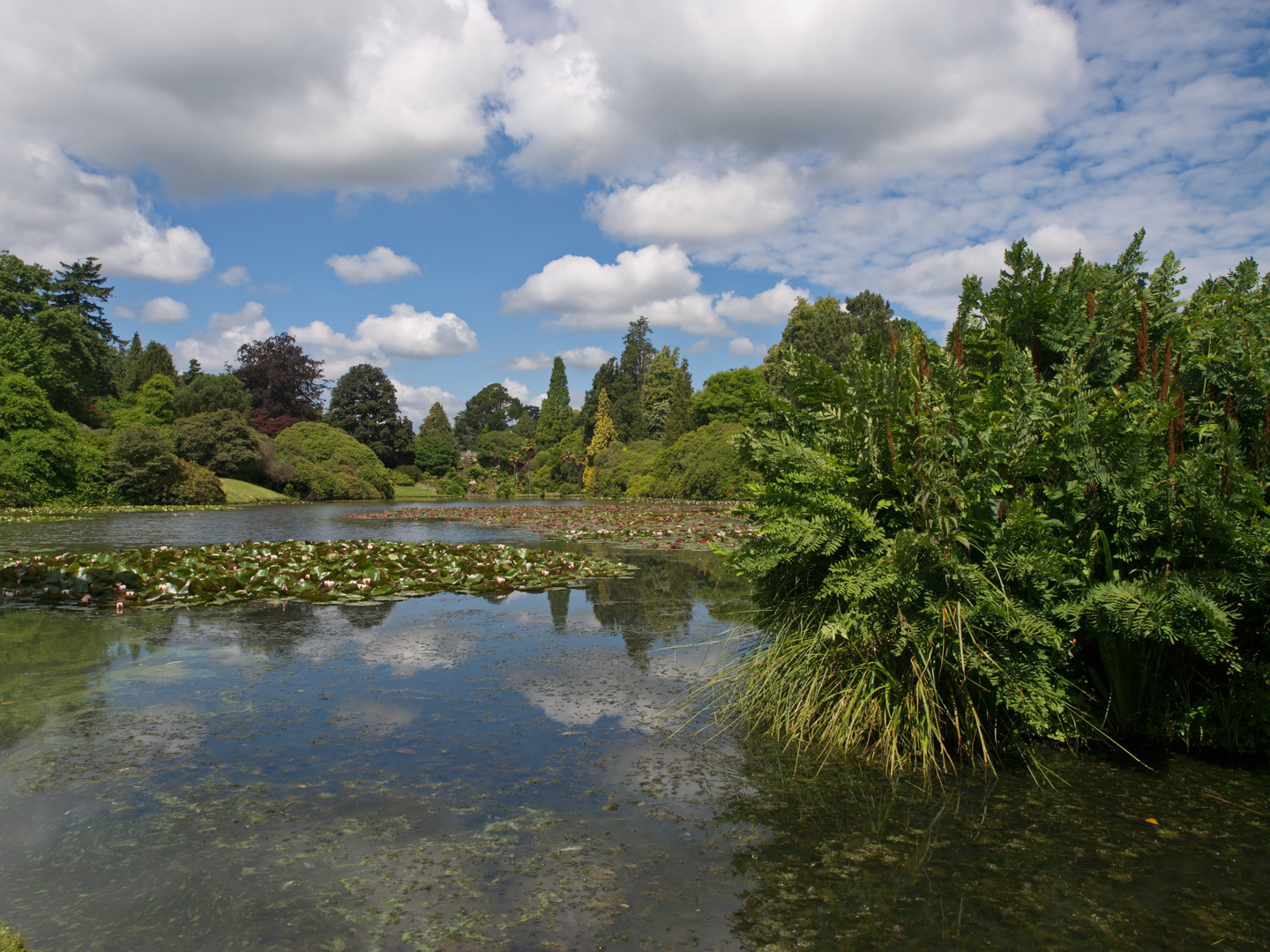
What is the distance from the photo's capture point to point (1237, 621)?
3.76 metres

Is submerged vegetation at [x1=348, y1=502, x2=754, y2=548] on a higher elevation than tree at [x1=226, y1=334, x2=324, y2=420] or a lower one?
lower

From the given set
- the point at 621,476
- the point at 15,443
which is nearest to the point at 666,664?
the point at 15,443

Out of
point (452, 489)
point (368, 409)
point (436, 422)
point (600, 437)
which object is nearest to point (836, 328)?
point (600, 437)

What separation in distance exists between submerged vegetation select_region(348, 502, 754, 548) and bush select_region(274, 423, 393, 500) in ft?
48.7

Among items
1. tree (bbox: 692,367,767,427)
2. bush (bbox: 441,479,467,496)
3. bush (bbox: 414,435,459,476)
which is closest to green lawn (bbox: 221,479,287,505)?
bush (bbox: 441,479,467,496)

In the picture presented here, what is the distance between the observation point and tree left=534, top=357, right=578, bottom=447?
71875 millimetres

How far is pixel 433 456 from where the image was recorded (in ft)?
222

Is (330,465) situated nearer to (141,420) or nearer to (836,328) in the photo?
(141,420)

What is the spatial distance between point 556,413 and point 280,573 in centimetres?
6439

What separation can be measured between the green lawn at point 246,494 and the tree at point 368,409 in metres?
20.5

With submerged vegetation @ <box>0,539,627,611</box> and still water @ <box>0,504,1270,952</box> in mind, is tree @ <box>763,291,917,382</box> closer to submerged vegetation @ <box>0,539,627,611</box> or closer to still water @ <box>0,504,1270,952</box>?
submerged vegetation @ <box>0,539,627,611</box>

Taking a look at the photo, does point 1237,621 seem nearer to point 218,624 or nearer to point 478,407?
point 218,624

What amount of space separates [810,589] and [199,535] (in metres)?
17.2

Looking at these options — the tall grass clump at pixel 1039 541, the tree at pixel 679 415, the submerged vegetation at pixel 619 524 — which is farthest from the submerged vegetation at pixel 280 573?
the tree at pixel 679 415
